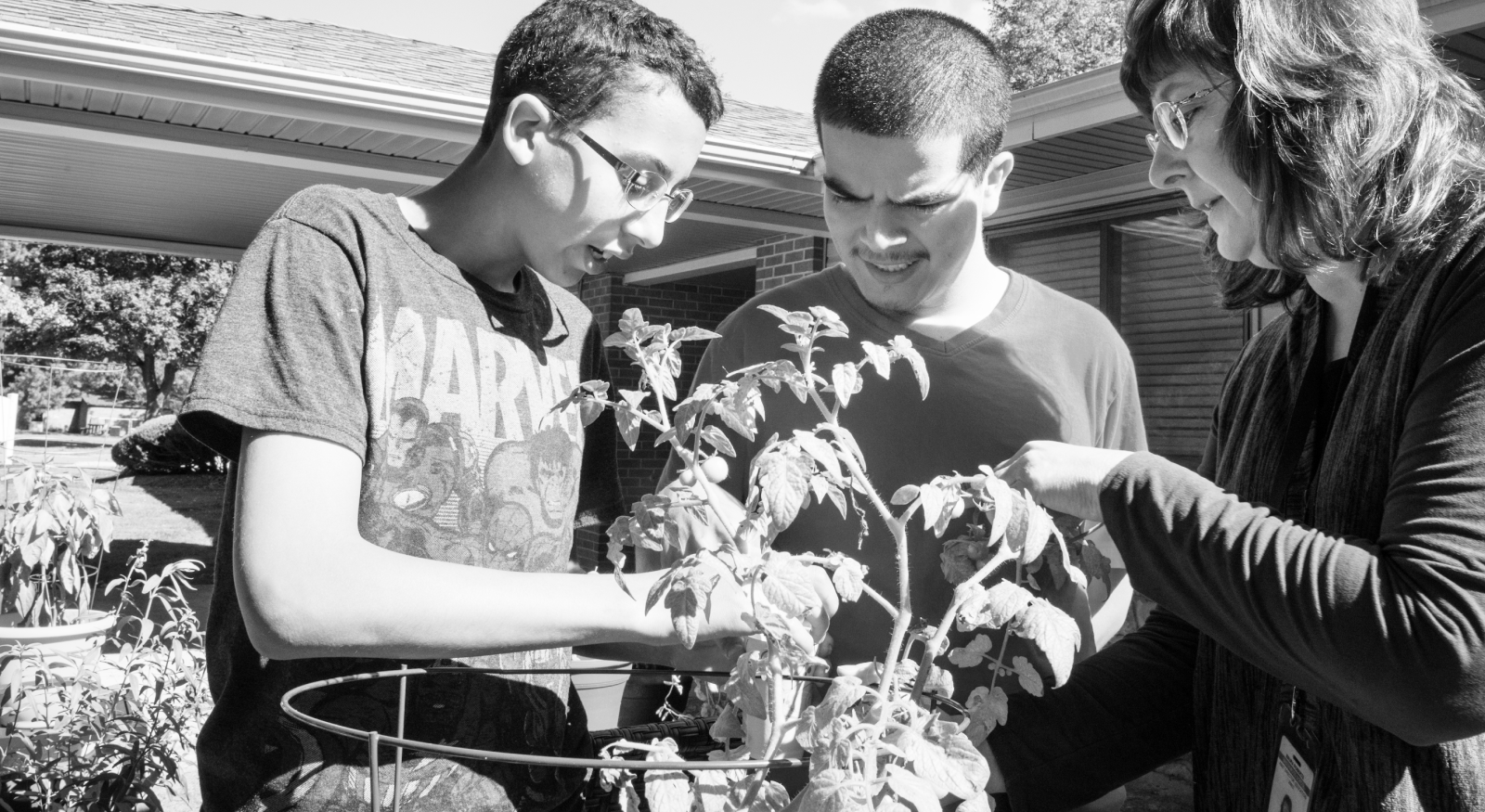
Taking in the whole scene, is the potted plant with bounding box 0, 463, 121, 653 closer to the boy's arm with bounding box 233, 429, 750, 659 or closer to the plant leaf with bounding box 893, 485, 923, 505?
the boy's arm with bounding box 233, 429, 750, 659

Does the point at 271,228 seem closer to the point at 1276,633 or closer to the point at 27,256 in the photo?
the point at 1276,633

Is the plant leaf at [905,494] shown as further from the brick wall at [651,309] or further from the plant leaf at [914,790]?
the brick wall at [651,309]

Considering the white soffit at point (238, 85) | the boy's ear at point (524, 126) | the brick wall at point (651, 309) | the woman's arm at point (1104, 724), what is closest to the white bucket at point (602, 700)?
the woman's arm at point (1104, 724)

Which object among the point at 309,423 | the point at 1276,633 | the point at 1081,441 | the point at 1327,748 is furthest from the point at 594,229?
the point at 1327,748

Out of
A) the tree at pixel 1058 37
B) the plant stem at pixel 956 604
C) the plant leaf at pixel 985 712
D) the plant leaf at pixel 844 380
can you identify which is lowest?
the plant leaf at pixel 985 712

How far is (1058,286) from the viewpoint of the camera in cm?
742

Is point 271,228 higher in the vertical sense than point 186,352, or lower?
higher

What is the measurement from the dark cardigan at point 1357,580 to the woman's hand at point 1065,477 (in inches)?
0.8

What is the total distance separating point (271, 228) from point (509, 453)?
1.23 feet

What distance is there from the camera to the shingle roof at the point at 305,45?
5672 millimetres

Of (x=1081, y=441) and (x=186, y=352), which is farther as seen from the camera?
(x=186, y=352)

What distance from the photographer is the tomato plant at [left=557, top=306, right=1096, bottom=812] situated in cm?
87

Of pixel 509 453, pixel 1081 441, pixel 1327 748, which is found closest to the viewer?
pixel 1327 748

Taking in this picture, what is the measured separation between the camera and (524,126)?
146 centimetres
